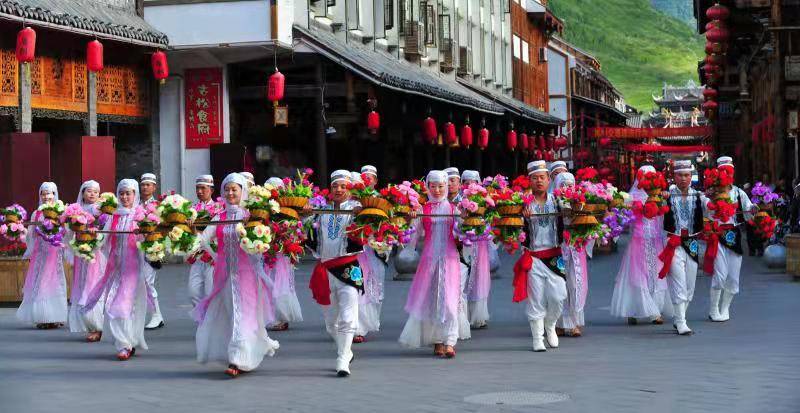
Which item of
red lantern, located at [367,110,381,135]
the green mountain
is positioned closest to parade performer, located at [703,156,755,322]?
red lantern, located at [367,110,381,135]

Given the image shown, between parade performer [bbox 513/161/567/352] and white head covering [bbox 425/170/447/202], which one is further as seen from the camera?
white head covering [bbox 425/170/447/202]

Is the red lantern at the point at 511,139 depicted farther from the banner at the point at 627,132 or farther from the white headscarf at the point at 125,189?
the white headscarf at the point at 125,189

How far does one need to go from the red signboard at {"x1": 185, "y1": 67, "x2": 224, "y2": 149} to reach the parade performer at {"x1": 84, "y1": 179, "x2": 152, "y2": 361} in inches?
551

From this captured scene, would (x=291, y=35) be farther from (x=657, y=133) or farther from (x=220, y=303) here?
(x=657, y=133)

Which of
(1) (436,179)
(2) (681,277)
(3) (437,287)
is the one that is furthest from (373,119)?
(3) (437,287)

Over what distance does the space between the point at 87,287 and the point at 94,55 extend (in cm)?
853

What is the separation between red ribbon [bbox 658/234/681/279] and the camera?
47.1ft

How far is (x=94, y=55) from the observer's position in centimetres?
2262

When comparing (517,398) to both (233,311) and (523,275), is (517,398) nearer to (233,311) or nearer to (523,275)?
(233,311)

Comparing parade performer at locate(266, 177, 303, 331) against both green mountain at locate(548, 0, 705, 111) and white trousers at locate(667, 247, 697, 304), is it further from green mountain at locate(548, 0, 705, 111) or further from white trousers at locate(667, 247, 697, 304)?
green mountain at locate(548, 0, 705, 111)

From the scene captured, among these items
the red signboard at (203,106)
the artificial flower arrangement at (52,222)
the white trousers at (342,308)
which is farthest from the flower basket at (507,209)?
the red signboard at (203,106)

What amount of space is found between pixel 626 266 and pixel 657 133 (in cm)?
3924

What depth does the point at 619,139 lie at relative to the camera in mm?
56438

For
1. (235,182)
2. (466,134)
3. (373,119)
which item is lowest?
(235,182)
